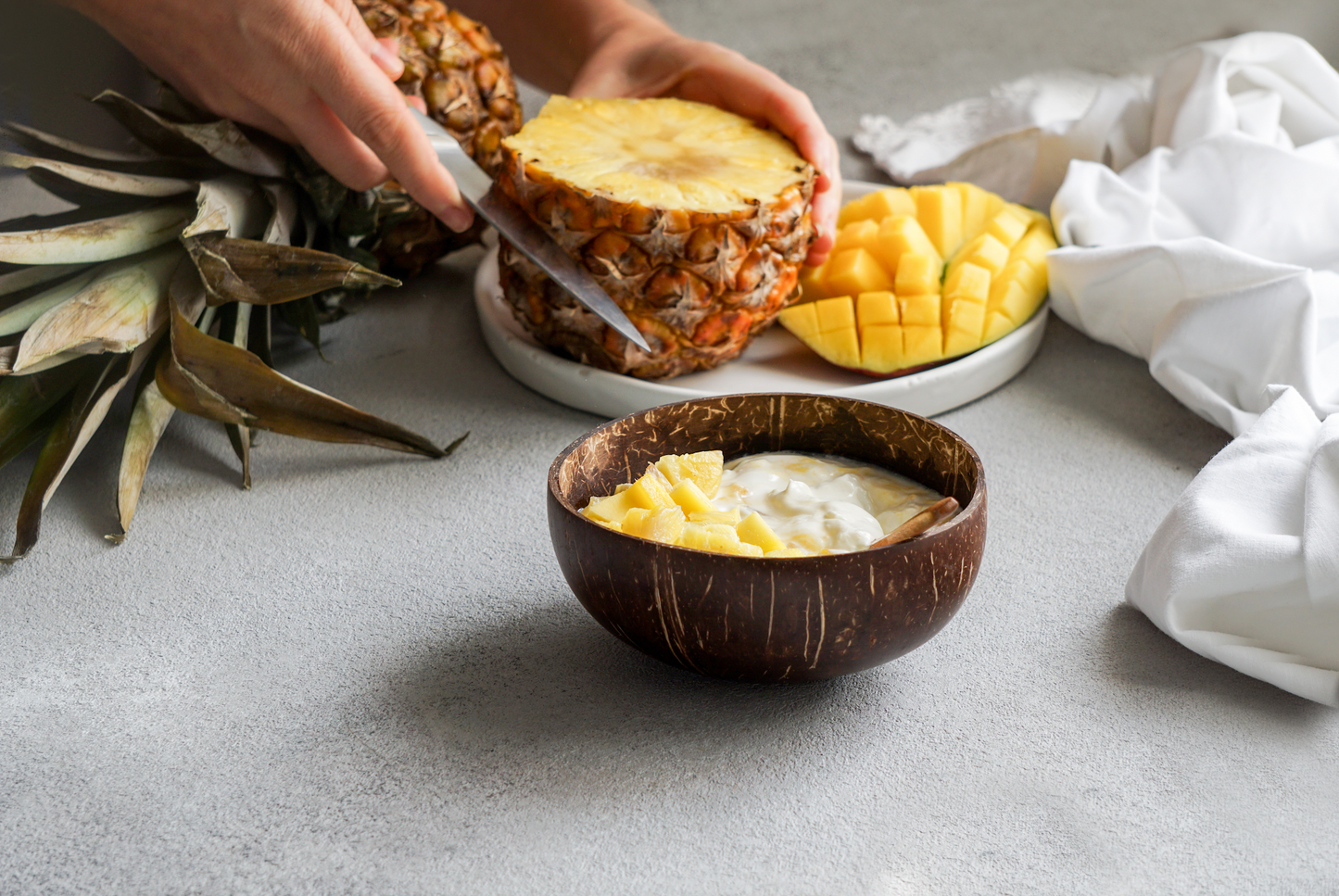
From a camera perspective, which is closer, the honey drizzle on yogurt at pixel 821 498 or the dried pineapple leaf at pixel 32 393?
the honey drizzle on yogurt at pixel 821 498

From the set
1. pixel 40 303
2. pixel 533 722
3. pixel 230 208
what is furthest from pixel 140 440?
pixel 533 722

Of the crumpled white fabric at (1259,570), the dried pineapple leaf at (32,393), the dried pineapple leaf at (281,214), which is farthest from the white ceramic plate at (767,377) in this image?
the dried pineapple leaf at (32,393)

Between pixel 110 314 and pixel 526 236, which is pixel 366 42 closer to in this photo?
pixel 526 236

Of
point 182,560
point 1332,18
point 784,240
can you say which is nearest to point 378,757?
point 182,560

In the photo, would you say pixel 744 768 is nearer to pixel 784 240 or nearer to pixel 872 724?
pixel 872 724

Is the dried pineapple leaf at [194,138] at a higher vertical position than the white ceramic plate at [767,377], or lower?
higher

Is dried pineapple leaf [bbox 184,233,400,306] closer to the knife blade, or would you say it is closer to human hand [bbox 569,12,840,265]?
the knife blade

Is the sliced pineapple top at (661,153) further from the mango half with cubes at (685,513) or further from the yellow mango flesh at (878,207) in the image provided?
the mango half with cubes at (685,513)

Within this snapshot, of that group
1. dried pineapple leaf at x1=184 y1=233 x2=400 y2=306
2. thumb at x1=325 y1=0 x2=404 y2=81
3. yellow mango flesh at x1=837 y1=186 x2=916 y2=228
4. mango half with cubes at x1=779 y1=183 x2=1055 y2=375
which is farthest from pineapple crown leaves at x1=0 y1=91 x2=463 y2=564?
yellow mango flesh at x1=837 y1=186 x2=916 y2=228
